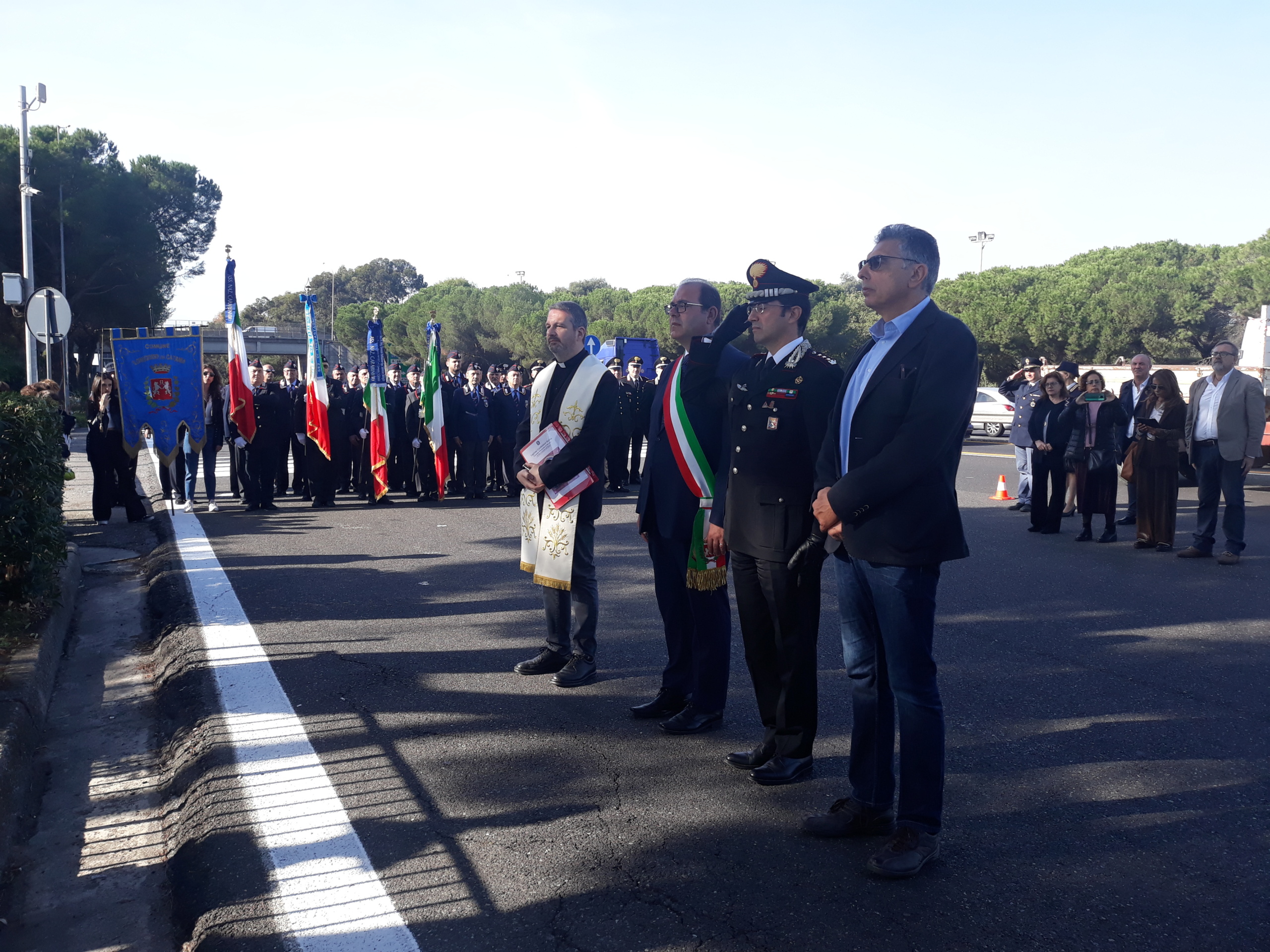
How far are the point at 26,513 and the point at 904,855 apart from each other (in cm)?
550

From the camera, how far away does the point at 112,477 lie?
11727mm

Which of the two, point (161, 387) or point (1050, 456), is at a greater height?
point (161, 387)

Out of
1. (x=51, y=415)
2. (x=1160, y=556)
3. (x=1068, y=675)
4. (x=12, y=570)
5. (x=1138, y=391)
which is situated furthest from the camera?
(x=1138, y=391)

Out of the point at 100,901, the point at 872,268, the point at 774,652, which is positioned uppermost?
the point at 872,268

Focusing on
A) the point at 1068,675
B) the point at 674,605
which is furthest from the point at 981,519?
the point at 674,605

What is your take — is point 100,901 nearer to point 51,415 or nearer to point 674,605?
point 674,605

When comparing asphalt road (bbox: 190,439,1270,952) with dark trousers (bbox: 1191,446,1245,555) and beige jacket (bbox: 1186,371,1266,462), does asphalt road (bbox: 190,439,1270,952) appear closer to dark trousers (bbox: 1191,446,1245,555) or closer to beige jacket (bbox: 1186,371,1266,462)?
dark trousers (bbox: 1191,446,1245,555)

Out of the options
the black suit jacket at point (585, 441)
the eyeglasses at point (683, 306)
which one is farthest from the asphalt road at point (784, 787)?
the eyeglasses at point (683, 306)

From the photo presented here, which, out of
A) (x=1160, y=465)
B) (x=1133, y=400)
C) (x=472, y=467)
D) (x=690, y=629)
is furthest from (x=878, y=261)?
(x=472, y=467)

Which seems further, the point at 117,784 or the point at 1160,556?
the point at 1160,556

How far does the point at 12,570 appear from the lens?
6133mm

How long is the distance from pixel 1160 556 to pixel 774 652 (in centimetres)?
705

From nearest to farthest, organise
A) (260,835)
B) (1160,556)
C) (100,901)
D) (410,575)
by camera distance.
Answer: (100,901)
(260,835)
(410,575)
(1160,556)

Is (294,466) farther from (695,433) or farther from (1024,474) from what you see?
(695,433)
